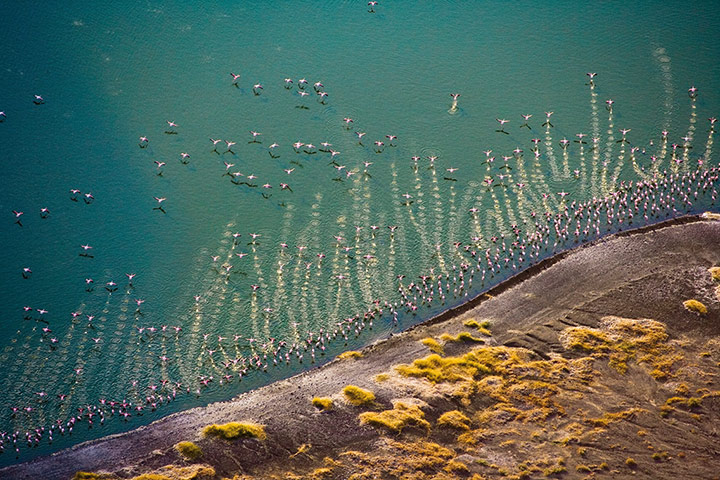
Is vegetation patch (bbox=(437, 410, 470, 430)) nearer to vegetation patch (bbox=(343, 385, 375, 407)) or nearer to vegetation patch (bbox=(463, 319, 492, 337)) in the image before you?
vegetation patch (bbox=(343, 385, 375, 407))

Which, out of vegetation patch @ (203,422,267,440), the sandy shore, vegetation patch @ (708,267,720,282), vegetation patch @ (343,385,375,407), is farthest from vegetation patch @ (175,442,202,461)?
vegetation patch @ (708,267,720,282)

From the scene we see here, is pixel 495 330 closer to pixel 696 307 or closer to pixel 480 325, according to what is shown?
pixel 480 325

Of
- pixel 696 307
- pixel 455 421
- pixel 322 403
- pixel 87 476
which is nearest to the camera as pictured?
pixel 87 476

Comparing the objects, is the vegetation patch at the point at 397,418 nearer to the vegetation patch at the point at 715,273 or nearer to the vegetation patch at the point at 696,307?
the vegetation patch at the point at 696,307

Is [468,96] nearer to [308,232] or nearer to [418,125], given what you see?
[418,125]

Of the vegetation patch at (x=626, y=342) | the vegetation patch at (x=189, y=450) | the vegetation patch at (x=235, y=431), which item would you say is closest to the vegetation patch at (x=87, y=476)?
the vegetation patch at (x=189, y=450)

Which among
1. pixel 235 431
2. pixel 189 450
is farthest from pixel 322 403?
pixel 189 450
